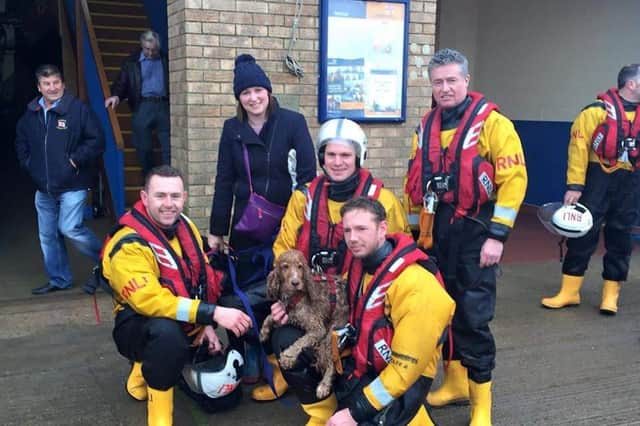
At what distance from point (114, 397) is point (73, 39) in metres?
6.74

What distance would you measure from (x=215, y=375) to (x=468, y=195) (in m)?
1.58

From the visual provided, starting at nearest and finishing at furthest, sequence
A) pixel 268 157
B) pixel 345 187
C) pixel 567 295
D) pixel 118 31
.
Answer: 1. pixel 345 187
2. pixel 268 157
3. pixel 567 295
4. pixel 118 31

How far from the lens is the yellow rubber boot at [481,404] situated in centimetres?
338

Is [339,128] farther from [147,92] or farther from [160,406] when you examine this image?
[147,92]

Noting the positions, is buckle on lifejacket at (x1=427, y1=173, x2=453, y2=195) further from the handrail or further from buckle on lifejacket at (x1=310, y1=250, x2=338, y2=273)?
the handrail

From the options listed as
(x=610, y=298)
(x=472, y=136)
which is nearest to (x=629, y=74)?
(x=610, y=298)

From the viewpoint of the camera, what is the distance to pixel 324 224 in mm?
3328

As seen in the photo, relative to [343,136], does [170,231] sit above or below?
below

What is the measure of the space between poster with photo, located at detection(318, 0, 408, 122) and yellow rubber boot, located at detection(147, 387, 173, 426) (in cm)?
338

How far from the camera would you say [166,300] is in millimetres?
3105

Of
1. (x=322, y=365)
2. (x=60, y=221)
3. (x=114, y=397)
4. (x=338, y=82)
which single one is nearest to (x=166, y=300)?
(x=322, y=365)

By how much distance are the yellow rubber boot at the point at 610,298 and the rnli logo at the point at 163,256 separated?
372cm

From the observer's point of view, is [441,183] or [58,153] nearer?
[441,183]

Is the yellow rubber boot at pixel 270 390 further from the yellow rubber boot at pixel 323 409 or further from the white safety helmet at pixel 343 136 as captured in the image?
the white safety helmet at pixel 343 136
